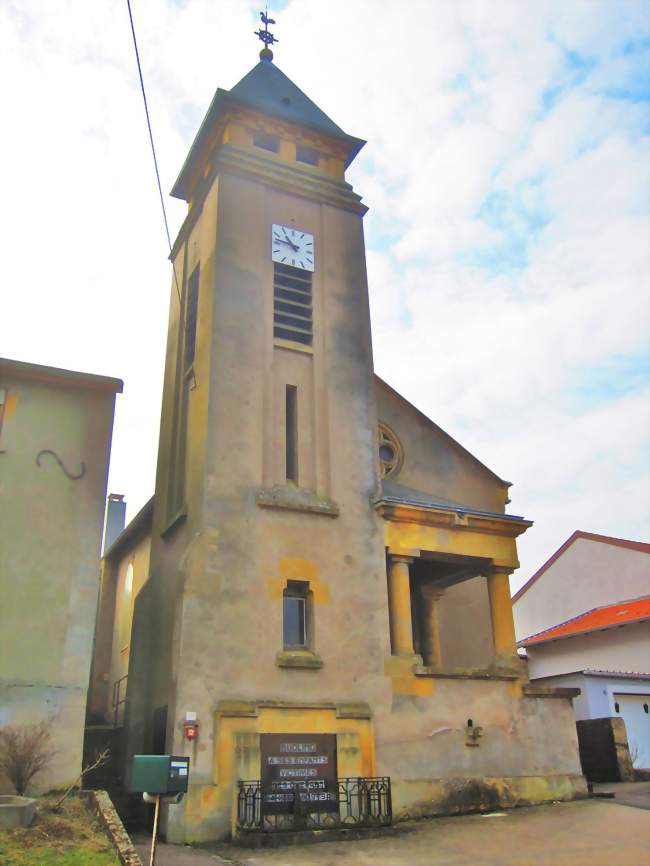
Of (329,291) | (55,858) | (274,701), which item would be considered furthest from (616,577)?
(55,858)

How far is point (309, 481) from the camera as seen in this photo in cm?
1888

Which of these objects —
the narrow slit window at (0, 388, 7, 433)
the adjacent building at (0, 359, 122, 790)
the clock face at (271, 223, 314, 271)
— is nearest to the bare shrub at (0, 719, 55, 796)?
the adjacent building at (0, 359, 122, 790)

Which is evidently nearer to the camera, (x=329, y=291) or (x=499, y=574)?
(x=499, y=574)

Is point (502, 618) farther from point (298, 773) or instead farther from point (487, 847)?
point (487, 847)

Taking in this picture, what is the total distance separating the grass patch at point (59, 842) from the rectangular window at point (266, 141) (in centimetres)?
1746

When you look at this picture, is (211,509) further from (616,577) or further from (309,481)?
(616,577)

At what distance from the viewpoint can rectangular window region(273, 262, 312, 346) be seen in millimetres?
20344

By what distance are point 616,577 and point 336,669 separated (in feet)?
68.3

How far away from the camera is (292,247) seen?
2131 centimetres

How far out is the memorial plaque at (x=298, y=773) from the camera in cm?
1488

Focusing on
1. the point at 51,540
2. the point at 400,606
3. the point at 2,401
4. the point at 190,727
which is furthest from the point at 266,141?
the point at 190,727

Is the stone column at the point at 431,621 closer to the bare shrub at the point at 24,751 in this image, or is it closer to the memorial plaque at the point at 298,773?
the memorial plaque at the point at 298,773

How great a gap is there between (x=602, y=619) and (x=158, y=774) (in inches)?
964

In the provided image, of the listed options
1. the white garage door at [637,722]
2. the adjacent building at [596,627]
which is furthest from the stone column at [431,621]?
the white garage door at [637,722]
